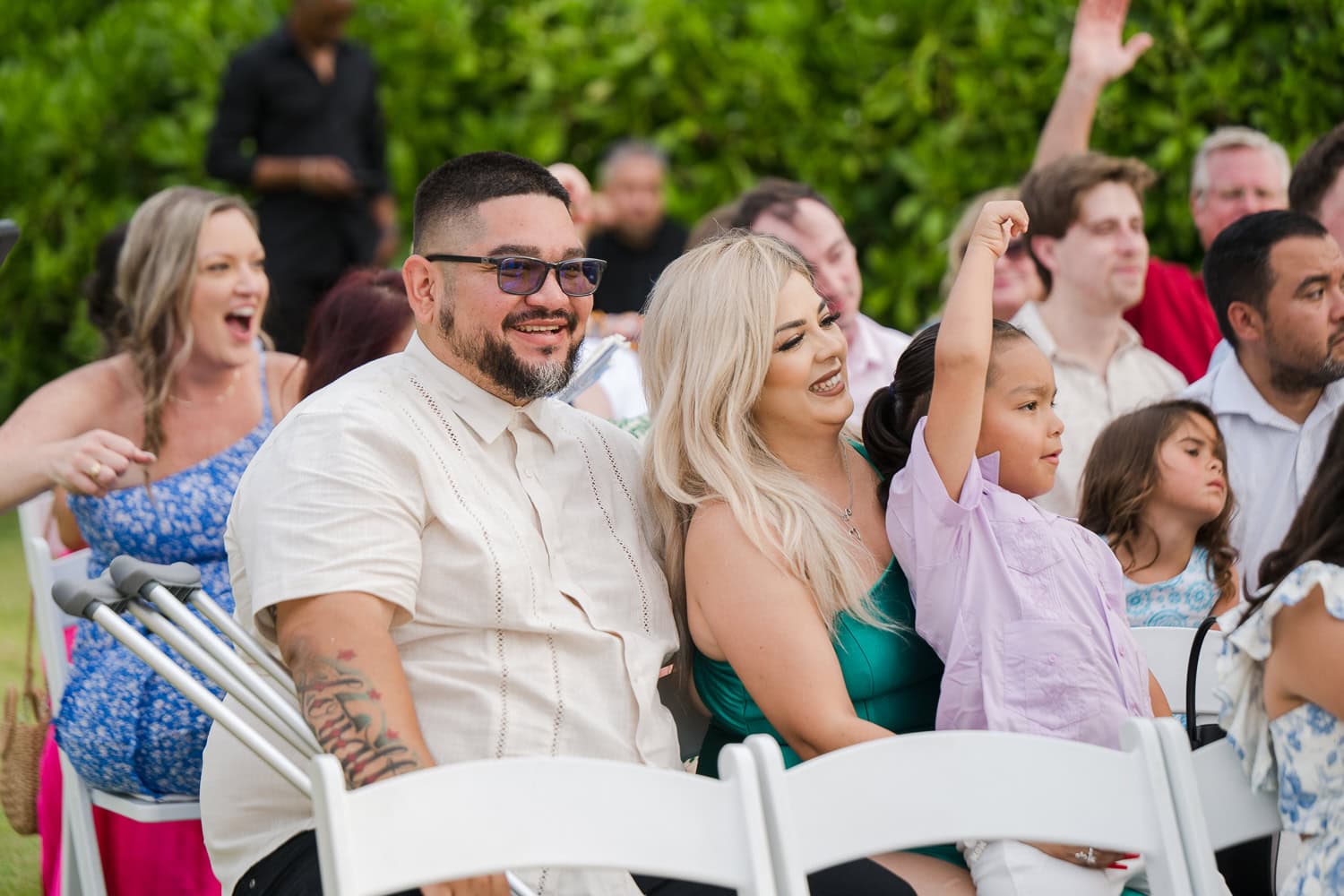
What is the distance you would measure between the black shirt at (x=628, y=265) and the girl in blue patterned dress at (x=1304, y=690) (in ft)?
16.0

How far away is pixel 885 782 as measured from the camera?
242 cm

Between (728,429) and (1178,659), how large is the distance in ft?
3.64

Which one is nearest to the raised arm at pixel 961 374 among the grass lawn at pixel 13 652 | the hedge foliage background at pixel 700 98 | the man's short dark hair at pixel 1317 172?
the man's short dark hair at pixel 1317 172

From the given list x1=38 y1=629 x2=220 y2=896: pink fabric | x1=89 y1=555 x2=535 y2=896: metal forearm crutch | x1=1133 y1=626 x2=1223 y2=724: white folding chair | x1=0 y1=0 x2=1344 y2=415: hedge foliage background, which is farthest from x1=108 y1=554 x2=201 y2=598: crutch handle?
x1=0 y1=0 x2=1344 y2=415: hedge foliage background

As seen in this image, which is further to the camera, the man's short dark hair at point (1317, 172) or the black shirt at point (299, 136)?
the black shirt at point (299, 136)

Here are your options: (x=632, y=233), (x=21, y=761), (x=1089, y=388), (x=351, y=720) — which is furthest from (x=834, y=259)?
(x=351, y=720)

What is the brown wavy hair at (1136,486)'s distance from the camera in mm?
3939

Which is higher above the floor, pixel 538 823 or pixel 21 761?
pixel 538 823

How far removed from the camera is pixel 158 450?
13.5ft

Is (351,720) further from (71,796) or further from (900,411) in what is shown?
(71,796)

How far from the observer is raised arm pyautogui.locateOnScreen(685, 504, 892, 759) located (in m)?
2.89

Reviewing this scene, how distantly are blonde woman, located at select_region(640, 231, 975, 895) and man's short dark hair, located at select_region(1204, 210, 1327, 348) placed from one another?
1.47 m

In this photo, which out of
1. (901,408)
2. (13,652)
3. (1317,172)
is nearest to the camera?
(901,408)

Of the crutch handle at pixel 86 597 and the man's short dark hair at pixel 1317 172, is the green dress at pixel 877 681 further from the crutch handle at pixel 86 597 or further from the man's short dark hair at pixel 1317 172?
the man's short dark hair at pixel 1317 172
